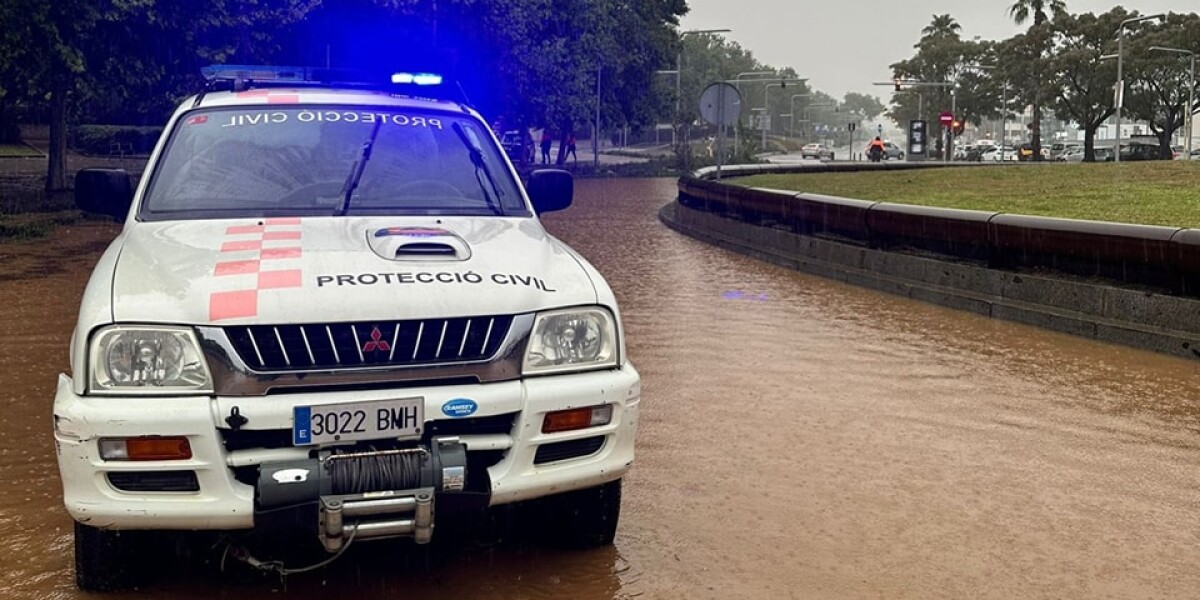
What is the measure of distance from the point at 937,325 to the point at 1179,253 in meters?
2.08

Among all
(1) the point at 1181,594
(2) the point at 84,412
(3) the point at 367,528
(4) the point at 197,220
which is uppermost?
(4) the point at 197,220

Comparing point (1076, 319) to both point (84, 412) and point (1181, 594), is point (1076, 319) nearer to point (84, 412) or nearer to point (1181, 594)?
point (1181, 594)

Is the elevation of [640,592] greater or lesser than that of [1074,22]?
lesser

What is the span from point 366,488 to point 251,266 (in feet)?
2.97

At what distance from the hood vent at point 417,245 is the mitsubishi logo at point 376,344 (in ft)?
1.52

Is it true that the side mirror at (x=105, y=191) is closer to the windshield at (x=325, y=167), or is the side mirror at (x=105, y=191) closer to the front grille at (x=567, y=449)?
the windshield at (x=325, y=167)

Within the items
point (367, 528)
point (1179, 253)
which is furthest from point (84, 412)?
point (1179, 253)

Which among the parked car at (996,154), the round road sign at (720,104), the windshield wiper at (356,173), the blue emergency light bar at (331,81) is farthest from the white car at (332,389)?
the parked car at (996,154)

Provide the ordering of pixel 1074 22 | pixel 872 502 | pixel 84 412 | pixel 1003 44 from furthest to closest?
pixel 1003 44, pixel 1074 22, pixel 872 502, pixel 84 412

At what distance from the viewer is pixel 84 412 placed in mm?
3719

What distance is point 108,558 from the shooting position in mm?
4113

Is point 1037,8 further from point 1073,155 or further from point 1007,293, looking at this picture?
point 1007,293

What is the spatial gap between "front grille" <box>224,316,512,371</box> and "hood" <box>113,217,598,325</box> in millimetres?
33

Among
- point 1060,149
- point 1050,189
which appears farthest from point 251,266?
point 1060,149
